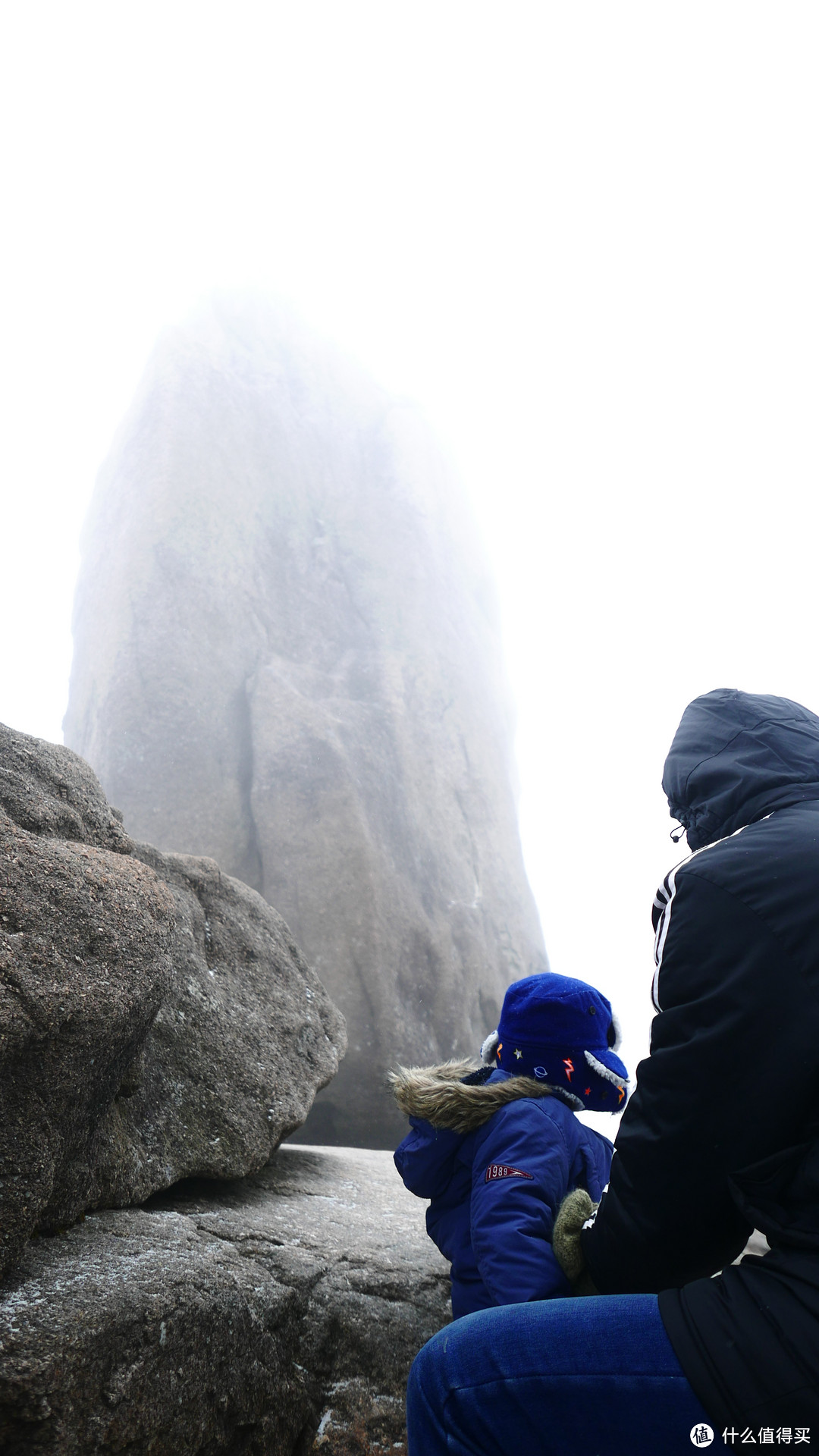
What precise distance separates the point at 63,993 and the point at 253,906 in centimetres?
208

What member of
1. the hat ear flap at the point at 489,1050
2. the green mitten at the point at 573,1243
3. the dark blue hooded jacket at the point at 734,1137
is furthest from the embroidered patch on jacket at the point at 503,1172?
the hat ear flap at the point at 489,1050

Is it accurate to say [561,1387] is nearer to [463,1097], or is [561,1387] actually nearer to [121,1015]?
[463,1097]

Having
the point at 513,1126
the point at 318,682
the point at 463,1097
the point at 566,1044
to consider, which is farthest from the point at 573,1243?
the point at 318,682

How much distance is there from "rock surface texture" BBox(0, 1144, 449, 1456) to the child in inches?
18.2

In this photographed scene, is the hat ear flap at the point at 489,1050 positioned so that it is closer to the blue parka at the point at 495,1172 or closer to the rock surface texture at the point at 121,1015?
the blue parka at the point at 495,1172

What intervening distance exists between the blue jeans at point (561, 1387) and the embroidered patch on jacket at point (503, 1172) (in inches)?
17.4

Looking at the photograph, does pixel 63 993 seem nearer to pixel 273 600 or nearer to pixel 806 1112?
pixel 806 1112

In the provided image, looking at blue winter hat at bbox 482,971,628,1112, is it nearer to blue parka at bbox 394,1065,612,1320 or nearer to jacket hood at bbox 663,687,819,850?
blue parka at bbox 394,1065,612,1320

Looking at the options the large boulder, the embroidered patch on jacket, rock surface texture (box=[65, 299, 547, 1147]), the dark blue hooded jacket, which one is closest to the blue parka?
the embroidered patch on jacket

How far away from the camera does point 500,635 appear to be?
12547 mm

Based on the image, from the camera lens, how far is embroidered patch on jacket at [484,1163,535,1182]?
1.77m

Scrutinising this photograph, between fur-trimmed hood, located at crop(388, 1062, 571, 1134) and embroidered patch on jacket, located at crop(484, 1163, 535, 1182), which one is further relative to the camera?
fur-trimmed hood, located at crop(388, 1062, 571, 1134)

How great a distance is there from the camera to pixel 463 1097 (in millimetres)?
1990

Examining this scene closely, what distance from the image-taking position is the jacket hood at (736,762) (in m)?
1.63
